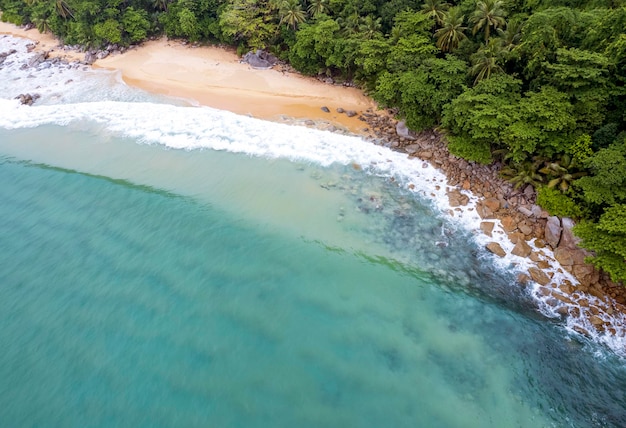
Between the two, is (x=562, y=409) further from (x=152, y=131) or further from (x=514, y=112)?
(x=152, y=131)

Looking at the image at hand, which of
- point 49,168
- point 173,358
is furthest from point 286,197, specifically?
point 49,168

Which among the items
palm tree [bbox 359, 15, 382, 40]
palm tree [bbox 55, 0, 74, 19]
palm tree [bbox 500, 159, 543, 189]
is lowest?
palm tree [bbox 500, 159, 543, 189]

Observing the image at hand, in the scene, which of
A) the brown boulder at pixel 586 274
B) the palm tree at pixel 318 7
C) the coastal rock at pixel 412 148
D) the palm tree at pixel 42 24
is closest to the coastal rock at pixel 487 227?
the brown boulder at pixel 586 274

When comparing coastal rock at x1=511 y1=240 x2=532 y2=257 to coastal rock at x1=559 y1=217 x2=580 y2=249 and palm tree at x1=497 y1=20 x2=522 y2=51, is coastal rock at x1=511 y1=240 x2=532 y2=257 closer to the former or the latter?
coastal rock at x1=559 y1=217 x2=580 y2=249

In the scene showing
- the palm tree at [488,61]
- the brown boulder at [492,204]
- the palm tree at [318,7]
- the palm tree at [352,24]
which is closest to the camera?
the brown boulder at [492,204]

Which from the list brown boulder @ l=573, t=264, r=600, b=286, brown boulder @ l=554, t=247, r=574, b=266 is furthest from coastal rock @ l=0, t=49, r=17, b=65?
brown boulder @ l=573, t=264, r=600, b=286

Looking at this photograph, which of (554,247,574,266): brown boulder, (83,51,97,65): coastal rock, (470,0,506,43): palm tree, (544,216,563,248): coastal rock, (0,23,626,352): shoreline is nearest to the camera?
(0,23,626,352): shoreline

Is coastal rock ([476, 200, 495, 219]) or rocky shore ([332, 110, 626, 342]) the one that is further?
coastal rock ([476, 200, 495, 219])

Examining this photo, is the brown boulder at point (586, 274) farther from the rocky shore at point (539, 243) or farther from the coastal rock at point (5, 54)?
the coastal rock at point (5, 54)
